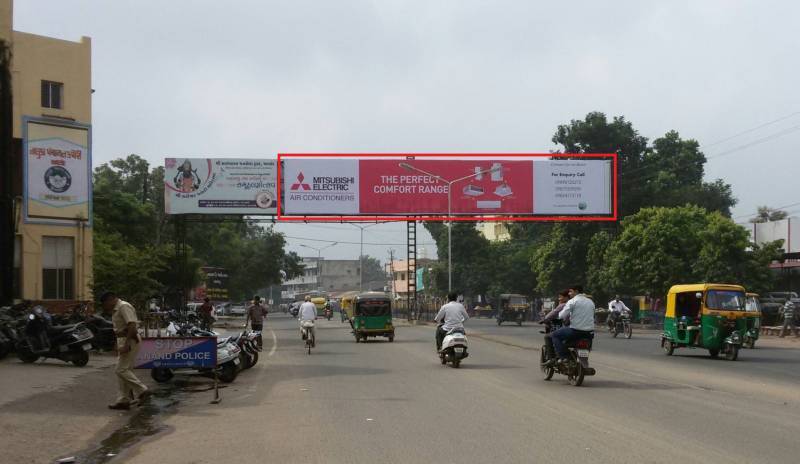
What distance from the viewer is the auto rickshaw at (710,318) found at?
22.9 metres

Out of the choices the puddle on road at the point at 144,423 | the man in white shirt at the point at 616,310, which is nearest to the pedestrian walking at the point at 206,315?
the puddle on road at the point at 144,423

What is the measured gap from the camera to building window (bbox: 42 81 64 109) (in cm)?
2702

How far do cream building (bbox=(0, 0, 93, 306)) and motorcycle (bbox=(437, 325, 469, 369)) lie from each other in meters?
12.8

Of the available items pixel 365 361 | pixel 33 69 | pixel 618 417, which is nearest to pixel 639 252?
pixel 365 361

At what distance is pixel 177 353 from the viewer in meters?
14.0

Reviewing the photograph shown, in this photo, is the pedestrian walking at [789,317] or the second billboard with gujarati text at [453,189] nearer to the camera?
the pedestrian walking at [789,317]

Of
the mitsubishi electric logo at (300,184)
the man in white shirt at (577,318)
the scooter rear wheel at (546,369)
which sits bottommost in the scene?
the scooter rear wheel at (546,369)

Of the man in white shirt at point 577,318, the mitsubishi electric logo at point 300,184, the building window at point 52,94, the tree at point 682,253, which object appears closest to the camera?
the man in white shirt at point 577,318

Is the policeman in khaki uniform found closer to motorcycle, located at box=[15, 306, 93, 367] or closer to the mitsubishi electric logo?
motorcycle, located at box=[15, 306, 93, 367]

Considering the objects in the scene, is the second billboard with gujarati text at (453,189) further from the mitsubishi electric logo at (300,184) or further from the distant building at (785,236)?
the distant building at (785,236)

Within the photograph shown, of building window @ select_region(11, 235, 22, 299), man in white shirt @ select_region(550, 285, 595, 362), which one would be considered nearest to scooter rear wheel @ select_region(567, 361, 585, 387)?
man in white shirt @ select_region(550, 285, 595, 362)

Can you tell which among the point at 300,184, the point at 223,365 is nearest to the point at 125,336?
the point at 223,365

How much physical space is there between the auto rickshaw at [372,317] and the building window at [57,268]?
1039 centimetres

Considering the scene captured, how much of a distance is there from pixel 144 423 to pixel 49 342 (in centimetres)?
812
